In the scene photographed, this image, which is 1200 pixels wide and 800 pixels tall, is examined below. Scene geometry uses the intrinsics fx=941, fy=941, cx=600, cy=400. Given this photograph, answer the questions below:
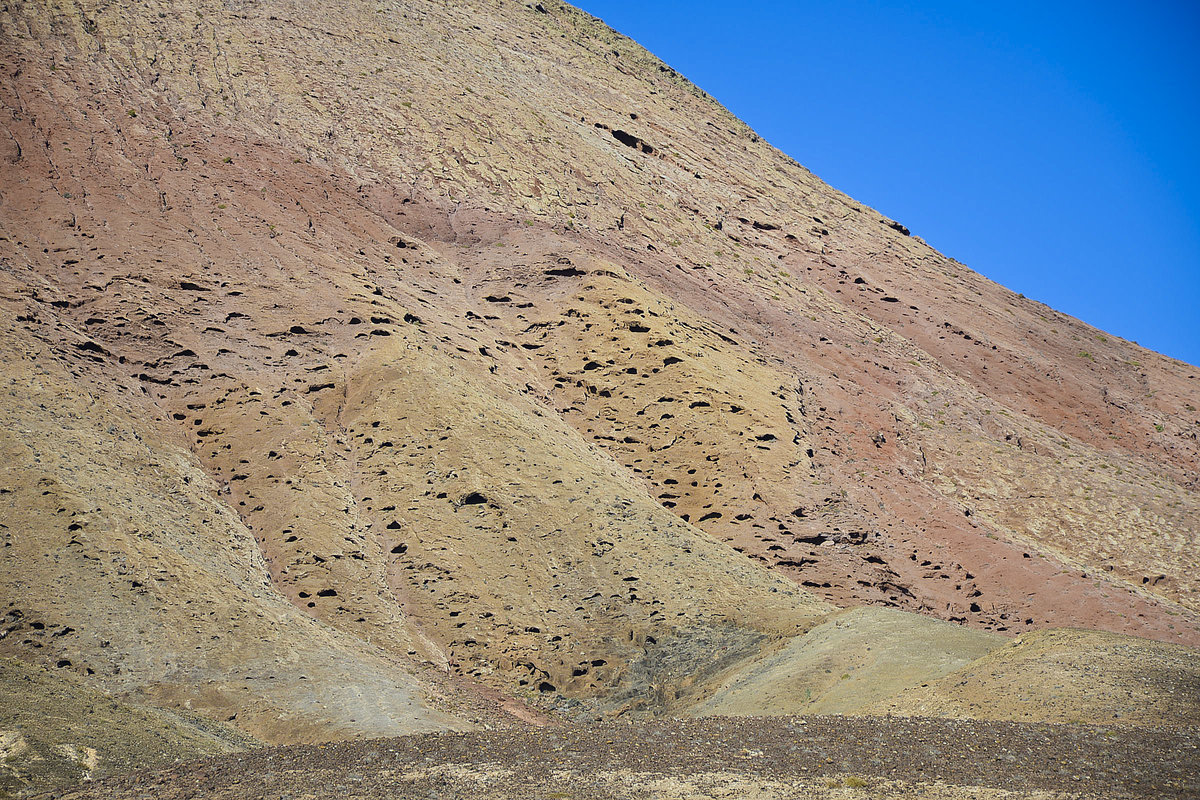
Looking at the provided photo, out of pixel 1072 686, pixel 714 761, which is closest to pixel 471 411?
pixel 714 761

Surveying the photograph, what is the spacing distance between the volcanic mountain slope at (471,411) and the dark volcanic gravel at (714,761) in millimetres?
2812

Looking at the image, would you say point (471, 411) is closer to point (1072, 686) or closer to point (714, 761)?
point (714, 761)

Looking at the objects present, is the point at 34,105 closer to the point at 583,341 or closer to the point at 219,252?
the point at 219,252

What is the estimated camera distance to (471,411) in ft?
76.2

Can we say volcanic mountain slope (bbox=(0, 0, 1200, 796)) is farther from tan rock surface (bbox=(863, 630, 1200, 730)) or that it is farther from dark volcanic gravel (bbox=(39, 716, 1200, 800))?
dark volcanic gravel (bbox=(39, 716, 1200, 800))

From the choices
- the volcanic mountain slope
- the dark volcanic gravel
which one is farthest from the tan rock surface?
the dark volcanic gravel

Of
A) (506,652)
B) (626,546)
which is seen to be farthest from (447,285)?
(506,652)

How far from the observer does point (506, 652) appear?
1898 cm

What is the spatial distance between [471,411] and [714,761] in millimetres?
13674

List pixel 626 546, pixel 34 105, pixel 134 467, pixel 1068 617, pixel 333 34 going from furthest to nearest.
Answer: pixel 333 34 < pixel 34 105 < pixel 1068 617 < pixel 626 546 < pixel 134 467

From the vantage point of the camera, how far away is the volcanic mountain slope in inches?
675

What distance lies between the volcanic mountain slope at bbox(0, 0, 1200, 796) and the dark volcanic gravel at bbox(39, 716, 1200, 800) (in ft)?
9.23

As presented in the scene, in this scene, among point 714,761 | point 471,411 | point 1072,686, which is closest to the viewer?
point 714,761

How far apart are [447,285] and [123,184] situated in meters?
9.35
